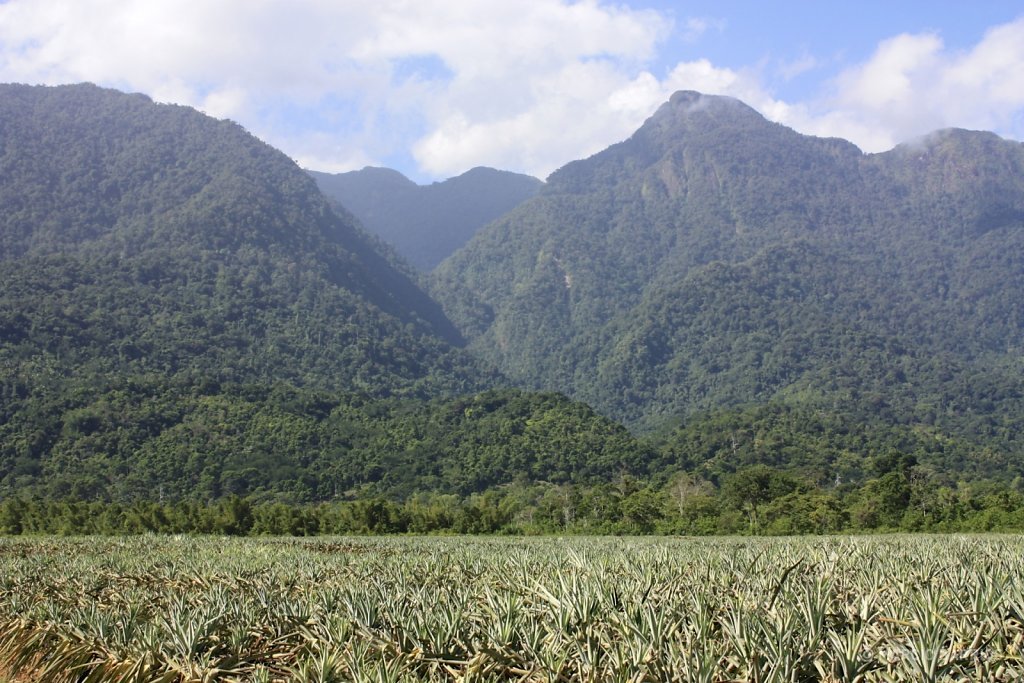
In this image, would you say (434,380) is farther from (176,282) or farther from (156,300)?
(156,300)

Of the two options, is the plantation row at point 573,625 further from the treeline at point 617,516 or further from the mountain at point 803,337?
the mountain at point 803,337

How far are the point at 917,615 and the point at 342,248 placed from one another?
189726 millimetres

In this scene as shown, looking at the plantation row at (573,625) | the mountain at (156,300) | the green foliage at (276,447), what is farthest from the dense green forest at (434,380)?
the plantation row at (573,625)

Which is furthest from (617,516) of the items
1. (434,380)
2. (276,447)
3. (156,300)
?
(156,300)

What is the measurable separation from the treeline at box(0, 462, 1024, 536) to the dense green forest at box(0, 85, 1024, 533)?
0.74ft

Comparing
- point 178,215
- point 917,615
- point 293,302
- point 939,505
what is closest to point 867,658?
point 917,615

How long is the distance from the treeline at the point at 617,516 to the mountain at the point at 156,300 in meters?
25.9

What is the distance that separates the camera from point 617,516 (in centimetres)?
4825

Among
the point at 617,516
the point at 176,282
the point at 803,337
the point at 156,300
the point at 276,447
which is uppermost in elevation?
the point at 176,282

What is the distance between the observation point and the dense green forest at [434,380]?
4978 centimetres

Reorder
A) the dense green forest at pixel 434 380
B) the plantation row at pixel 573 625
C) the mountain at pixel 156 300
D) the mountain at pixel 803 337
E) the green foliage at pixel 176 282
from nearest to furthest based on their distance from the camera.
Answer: the plantation row at pixel 573 625
the dense green forest at pixel 434 380
the mountain at pixel 156 300
the green foliage at pixel 176 282
the mountain at pixel 803 337

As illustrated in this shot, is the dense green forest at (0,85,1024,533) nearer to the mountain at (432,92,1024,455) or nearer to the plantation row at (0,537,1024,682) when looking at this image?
the mountain at (432,92,1024,455)

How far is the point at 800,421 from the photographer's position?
91.6m

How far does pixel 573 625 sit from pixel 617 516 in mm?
42158
